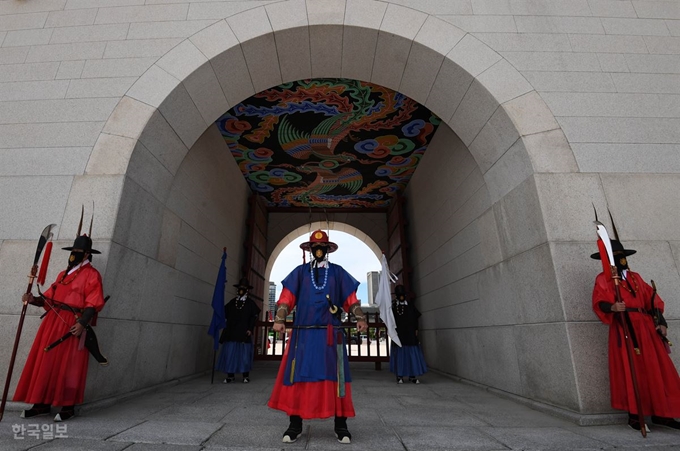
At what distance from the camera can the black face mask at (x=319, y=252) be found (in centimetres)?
329

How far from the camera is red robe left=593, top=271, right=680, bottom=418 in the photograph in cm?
295

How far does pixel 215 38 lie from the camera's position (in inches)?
180

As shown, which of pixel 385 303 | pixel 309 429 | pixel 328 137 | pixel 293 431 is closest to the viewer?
pixel 293 431

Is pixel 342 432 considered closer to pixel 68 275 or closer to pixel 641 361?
pixel 641 361

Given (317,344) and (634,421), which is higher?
(317,344)

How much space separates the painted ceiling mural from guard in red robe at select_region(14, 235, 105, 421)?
4.20 meters

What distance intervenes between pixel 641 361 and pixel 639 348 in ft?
0.39

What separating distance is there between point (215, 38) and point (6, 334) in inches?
166

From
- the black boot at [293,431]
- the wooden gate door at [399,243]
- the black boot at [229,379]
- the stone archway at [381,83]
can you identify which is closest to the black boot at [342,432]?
the black boot at [293,431]

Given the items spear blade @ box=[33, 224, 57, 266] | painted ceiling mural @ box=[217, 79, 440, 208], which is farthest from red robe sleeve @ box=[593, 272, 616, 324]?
spear blade @ box=[33, 224, 57, 266]

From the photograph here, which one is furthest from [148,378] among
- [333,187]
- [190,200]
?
[333,187]

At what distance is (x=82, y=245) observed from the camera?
344 cm

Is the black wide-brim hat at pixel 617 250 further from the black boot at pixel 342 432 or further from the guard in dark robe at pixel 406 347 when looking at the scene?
the guard in dark robe at pixel 406 347

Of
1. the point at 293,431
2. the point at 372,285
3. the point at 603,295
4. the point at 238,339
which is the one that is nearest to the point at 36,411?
the point at 293,431
